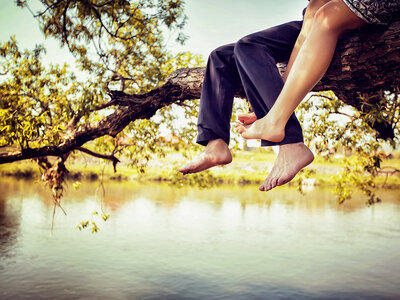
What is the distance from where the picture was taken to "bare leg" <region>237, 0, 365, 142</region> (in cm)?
160

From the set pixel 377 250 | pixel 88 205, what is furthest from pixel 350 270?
pixel 88 205

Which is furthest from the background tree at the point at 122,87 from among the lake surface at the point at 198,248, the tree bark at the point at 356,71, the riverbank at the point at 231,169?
the riverbank at the point at 231,169

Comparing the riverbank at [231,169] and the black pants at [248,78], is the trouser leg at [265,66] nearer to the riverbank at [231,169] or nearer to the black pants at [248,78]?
the black pants at [248,78]

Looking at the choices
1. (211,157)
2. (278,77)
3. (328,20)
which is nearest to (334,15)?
(328,20)

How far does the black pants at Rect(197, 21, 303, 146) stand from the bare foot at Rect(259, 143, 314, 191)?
0.13 ft

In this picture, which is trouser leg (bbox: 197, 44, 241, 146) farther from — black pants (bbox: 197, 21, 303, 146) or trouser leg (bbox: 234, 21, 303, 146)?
trouser leg (bbox: 234, 21, 303, 146)

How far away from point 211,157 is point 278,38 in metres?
0.65

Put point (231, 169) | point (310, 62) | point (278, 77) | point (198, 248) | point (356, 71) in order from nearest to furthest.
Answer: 1. point (310, 62)
2. point (278, 77)
3. point (356, 71)
4. point (198, 248)
5. point (231, 169)

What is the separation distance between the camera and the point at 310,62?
1.60 metres

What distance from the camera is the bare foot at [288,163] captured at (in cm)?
165

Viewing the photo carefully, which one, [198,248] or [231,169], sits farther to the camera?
[231,169]

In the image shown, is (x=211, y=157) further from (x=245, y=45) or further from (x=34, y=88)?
(x=34, y=88)

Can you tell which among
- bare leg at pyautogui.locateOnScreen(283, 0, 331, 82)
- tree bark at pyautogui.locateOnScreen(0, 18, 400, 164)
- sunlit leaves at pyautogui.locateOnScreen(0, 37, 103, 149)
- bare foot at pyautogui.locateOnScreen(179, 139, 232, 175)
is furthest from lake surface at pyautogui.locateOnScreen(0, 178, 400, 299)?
bare leg at pyautogui.locateOnScreen(283, 0, 331, 82)

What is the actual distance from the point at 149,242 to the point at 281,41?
2019 cm
